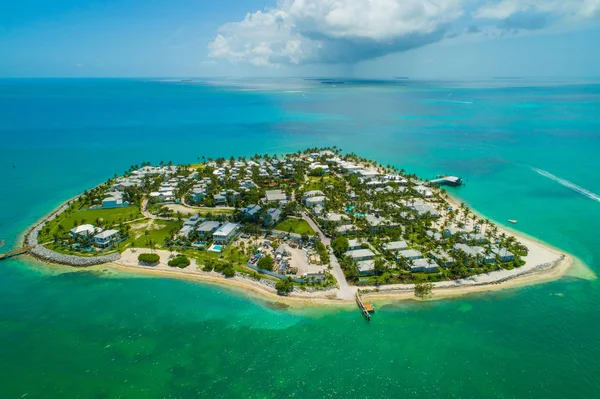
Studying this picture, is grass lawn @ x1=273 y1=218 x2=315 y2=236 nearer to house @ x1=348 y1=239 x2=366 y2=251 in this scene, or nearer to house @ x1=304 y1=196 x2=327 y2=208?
house @ x1=304 y1=196 x2=327 y2=208

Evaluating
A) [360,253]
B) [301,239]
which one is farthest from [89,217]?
[360,253]

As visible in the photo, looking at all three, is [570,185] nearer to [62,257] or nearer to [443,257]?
[443,257]

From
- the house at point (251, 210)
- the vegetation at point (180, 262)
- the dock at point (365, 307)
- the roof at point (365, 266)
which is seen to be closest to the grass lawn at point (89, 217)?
the vegetation at point (180, 262)

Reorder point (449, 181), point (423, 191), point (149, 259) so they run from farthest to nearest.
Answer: point (449, 181) → point (423, 191) → point (149, 259)

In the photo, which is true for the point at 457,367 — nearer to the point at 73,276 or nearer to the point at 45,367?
the point at 45,367

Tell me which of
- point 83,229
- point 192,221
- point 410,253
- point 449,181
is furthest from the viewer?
point 449,181

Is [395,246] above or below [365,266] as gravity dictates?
above

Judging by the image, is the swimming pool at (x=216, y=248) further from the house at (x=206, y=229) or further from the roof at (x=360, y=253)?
the roof at (x=360, y=253)

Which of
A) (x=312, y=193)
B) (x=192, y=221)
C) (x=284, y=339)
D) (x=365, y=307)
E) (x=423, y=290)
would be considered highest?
(x=312, y=193)
